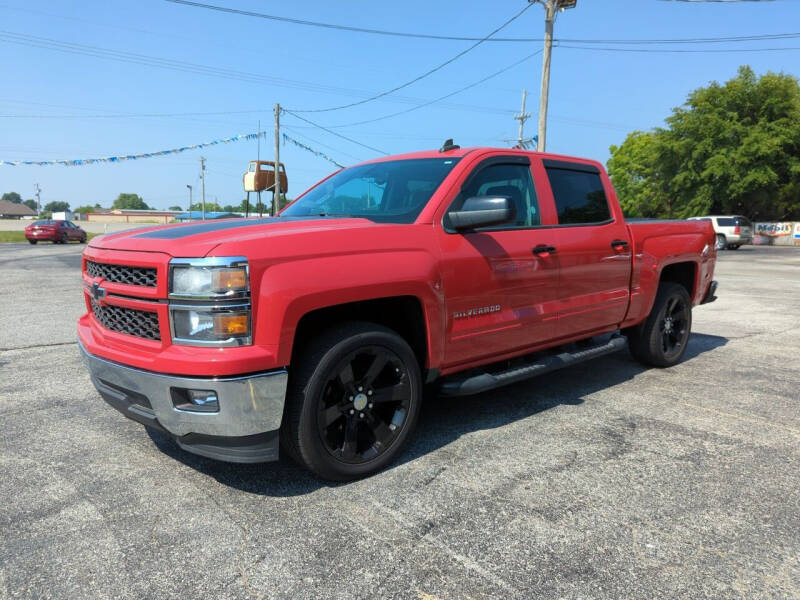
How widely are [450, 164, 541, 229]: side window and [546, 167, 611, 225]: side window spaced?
268 millimetres

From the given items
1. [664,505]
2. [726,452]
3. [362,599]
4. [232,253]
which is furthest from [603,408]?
[232,253]

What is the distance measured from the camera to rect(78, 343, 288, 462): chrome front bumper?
2.56m

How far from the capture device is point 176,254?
103 inches

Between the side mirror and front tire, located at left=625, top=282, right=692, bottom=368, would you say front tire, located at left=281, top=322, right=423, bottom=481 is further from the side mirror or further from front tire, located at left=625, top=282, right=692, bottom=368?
front tire, located at left=625, top=282, right=692, bottom=368

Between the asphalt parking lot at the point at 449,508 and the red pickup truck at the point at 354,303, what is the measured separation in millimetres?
348

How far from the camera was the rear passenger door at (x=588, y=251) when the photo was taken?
4.16 m

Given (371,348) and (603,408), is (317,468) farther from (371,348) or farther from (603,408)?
(603,408)

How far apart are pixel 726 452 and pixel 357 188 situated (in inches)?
117

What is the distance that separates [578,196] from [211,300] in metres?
3.11

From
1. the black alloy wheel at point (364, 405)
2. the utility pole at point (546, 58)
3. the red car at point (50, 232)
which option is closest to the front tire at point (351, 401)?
the black alloy wheel at point (364, 405)

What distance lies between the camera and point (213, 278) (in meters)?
2.54

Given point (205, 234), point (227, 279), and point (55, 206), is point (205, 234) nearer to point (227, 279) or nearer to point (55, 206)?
point (227, 279)

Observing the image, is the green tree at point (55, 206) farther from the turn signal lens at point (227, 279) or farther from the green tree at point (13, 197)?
the turn signal lens at point (227, 279)

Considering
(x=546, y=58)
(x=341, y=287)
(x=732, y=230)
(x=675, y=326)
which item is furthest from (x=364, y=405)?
(x=732, y=230)
